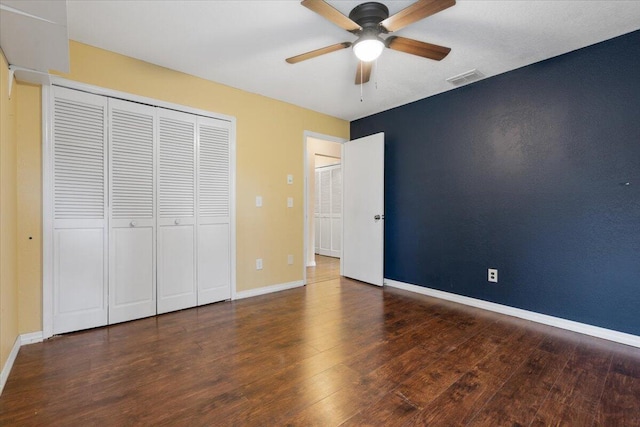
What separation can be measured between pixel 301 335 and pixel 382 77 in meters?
2.71

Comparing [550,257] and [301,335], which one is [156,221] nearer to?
[301,335]

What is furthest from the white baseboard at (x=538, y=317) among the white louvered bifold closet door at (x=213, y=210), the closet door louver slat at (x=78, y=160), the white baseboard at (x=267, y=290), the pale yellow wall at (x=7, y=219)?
the pale yellow wall at (x=7, y=219)

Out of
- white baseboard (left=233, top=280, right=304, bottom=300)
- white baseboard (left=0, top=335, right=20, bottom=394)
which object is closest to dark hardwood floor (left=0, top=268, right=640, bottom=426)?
white baseboard (left=0, top=335, right=20, bottom=394)

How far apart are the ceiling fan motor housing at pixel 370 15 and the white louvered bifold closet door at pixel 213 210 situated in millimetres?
1913

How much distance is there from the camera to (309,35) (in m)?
2.31

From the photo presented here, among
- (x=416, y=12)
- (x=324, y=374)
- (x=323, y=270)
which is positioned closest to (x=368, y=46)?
(x=416, y=12)

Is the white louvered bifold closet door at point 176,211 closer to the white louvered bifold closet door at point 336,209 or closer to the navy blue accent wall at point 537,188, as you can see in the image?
the navy blue accent wall at point 537,188

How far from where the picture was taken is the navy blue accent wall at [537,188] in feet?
7.65

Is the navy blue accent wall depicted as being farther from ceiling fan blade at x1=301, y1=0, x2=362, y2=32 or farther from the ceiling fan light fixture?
ceiling fan blade at x1=301, y1=0, x2=362, y2=32

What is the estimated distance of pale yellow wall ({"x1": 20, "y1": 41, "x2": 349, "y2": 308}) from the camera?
2.68 metres

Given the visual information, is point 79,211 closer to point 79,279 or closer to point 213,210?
point 79,279

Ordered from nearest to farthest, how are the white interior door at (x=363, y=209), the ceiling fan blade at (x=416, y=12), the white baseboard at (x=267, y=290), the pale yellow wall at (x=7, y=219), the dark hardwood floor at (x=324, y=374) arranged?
the dark hardwood floor at (x=324, y=374) < the ceiling fan blade at (x=416, y=12) < the pale yellow wall at (x=7, y=219) < the white baseboard at (x=267, y=290) < the white interior door at (x=363, y=209)

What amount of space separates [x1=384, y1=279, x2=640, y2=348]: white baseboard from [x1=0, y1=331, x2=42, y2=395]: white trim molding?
371 cm

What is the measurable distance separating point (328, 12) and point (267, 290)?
118 inches
